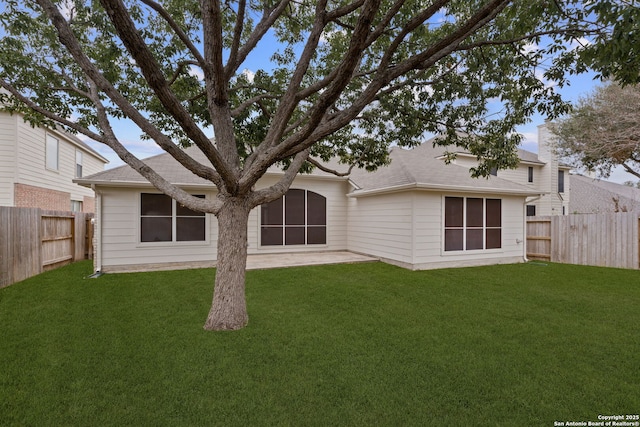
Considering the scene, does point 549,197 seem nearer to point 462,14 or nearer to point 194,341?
point 462,14

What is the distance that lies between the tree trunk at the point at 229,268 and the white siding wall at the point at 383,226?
233 inches

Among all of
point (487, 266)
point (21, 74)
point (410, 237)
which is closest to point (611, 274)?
point (487, 266)

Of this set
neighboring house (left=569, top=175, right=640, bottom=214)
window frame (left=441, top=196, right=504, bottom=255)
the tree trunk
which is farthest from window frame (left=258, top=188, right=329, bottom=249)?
neighboring house (left=569, top=175, right=640, bottom=214)

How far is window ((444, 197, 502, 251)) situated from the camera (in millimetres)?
9547

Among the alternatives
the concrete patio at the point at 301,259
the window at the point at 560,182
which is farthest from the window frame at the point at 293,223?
the window at the point at 560,182

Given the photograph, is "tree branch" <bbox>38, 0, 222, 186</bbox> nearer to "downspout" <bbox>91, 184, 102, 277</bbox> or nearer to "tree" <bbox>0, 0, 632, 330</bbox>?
"tree" <bbox>0, 0, 632, 330</bbox>

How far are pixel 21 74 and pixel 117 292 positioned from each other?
447 centimetres

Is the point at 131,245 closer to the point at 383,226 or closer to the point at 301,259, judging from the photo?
the point at 301,259

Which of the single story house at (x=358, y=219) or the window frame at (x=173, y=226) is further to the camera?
the window frame at (x=173, y=226)

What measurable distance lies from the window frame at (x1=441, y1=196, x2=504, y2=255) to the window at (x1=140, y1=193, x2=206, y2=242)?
7.62 m

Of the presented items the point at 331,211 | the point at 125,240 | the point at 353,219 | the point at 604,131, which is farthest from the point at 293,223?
the point at 604,131

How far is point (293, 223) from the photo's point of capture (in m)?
11.5

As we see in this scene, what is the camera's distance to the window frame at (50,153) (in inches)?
509

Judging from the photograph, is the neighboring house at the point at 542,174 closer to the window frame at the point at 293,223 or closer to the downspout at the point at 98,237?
the window frame at the point at 293,223
